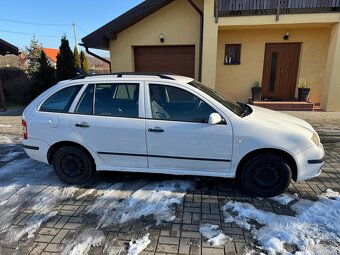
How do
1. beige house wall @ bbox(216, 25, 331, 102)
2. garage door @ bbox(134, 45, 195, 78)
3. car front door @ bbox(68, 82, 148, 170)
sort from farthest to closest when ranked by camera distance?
garage door @ bbox(134, 45, 195, 78) → beige house wall @ bbox(216, 25, 331, 102) → car front door @ bbox(68, 82, 148, 170)

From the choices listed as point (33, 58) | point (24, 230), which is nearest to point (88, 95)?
point (24, 230)

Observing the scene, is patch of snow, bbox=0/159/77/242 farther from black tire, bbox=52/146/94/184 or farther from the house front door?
the house front door

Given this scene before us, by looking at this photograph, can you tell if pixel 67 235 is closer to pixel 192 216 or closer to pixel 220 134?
pixel 192 216

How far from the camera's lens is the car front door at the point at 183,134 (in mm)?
3266

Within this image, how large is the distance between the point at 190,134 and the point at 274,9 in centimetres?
766

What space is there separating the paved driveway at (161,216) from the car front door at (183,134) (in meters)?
0.42

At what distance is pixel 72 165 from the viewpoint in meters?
3.81

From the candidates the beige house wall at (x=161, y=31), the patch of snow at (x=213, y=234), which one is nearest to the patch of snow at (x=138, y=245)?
the patch of snow at (x=213, y=234)

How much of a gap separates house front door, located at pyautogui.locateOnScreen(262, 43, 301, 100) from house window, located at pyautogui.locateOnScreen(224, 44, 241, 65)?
43.0 inches

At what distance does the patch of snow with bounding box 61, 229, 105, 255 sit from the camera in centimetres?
248

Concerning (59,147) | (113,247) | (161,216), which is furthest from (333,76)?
(113,247)

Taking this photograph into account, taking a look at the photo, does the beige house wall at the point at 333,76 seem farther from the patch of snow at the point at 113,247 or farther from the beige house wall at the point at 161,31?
the patch of snow at the point at 113,247

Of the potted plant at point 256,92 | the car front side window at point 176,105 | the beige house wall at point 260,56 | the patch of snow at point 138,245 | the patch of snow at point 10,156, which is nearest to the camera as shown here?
the patch of snow at point 138,245

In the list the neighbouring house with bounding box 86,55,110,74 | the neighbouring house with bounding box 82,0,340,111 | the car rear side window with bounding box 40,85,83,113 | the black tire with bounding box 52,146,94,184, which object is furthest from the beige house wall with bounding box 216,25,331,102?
the neighbouring house with bounding box 86,55,110,74
